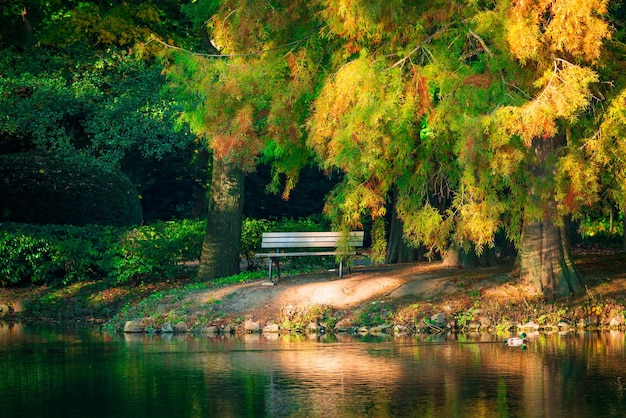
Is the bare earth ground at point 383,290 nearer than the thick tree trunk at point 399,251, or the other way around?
the bare earth ground at point 383,290

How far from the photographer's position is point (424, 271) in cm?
2011

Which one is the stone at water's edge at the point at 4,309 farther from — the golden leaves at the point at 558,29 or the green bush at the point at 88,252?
the golden leaves at the point at 558,29

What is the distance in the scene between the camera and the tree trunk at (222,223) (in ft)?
74.3

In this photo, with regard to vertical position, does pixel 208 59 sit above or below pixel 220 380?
above

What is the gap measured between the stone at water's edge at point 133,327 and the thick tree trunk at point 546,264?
20.0 feet

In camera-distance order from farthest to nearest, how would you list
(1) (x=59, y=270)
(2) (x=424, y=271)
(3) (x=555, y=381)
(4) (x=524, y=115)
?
(1) (x=59, y=270) < (2) (x=424, y=271) < (4) (x=524, y=115) < (3) (x=555, y=381)

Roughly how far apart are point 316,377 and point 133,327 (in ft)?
23.2

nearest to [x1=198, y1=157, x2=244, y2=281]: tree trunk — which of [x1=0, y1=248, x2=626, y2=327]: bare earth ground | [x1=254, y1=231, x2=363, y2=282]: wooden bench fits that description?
[x1=0, y1=248, x2=626, y2=327]: bare earth ground

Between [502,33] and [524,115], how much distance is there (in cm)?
128

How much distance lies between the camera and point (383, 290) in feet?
61.1

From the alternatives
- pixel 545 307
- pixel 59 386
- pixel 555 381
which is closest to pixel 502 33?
pixel 545 307

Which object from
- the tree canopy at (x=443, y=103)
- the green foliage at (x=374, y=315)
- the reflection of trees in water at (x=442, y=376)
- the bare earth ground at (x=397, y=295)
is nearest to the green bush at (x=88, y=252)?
the bare earth ground at (x=397, y=295)

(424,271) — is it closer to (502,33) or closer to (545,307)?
(545,307)

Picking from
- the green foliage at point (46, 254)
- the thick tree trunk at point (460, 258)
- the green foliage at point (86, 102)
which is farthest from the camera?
the green foliage at point (86, 102)
